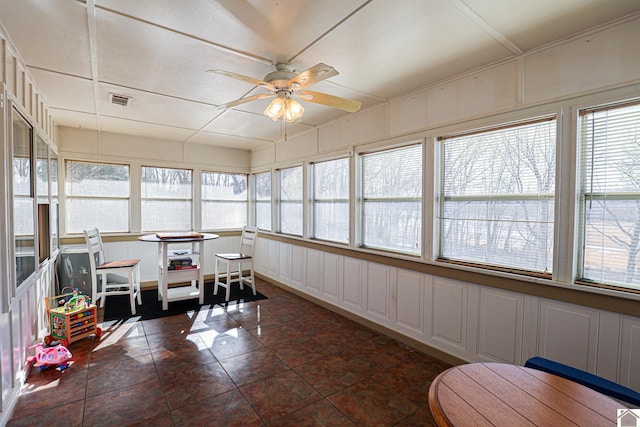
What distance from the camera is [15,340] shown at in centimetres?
225

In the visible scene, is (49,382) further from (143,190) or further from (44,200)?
(143,190)

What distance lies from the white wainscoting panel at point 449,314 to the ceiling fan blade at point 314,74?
213 centimetres

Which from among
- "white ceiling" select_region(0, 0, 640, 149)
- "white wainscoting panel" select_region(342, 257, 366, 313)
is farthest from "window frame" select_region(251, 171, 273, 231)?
"white ceiling" select_region(0, 0, 640, 149)

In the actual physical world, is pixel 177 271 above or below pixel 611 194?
below

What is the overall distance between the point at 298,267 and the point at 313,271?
0.42m

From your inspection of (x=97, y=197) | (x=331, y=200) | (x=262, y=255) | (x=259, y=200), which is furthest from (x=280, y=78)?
(x=97, y=197)

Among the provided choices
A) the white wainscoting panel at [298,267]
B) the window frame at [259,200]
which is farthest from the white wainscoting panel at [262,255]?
the white wainscoting panel at [298,267]

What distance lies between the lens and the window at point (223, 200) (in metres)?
5.93

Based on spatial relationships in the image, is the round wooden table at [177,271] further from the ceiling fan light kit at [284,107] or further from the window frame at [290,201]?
the ceiling fan light kit at [284,107]

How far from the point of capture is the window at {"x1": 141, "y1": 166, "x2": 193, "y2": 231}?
5.30 metres

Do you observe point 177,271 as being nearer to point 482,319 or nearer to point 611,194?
point 482,319

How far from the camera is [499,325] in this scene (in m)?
2.50

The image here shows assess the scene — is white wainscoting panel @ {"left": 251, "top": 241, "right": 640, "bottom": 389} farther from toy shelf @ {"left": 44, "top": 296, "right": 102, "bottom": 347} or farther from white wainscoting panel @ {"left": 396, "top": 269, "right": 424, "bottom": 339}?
toy shelf @ {"left": 44, "top": 296, "right": 102, "bottom": 347}

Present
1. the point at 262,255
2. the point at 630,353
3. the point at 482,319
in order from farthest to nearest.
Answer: the point at 262,255
the point at 482,319
the point at 630,353
